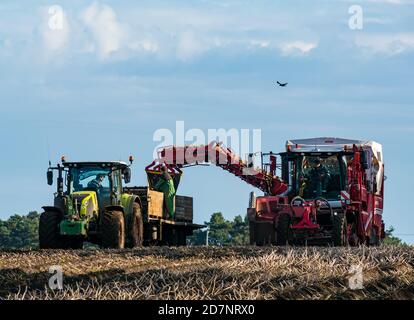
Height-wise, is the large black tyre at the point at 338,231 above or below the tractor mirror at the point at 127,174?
below

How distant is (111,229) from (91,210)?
30.9 inches

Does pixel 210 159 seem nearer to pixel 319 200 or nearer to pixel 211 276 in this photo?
pixel 319 200

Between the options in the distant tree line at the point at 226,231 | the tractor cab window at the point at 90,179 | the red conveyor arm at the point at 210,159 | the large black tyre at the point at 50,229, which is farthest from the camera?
the distant tree line at the point at 226,231

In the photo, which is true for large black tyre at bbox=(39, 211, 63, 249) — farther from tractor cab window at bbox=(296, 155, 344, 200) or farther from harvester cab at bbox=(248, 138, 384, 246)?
tractor cab window at bbox=(296, 155, 344, 200)

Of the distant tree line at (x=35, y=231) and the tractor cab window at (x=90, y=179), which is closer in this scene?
the tractor cab window at (x=90, y=179)

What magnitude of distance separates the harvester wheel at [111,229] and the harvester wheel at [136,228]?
1.65 m

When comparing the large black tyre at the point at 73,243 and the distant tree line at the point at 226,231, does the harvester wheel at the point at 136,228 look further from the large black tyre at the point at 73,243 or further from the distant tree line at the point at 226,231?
the distant tree line at the point at 226,231

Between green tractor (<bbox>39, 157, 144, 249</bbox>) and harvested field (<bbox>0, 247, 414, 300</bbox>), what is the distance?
5.99 m

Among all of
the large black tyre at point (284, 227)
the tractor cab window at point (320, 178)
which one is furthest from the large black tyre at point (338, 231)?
the tractor cab window at point (320, 178)

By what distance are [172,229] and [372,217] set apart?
6.55 metres

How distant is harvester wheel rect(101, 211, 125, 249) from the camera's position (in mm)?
32469

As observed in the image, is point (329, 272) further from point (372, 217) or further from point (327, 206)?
point (372, 217)

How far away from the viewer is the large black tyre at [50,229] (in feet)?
106
